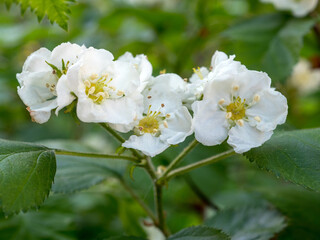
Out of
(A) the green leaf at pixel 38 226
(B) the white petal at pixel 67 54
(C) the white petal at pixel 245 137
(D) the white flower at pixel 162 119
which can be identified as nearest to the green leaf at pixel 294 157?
(C) the white petal at pixel 245 137

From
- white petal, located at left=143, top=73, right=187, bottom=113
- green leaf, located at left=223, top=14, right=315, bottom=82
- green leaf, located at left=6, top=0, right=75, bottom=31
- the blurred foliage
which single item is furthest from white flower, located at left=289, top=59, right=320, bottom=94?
green leaf, located at left=6, top=0, right=75, bottom=31

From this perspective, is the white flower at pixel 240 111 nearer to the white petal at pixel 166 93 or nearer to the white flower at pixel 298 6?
the white petal at pixel 166 93

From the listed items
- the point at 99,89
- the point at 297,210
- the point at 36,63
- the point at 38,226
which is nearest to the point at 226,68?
the point at 99,89

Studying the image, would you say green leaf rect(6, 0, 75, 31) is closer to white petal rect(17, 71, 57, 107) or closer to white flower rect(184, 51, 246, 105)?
white petal rect(17, 71, 57, 107)

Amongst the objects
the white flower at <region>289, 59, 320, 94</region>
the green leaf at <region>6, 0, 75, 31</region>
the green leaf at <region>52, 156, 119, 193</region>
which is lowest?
the white flower at <region>289, 59, 320, 94</region>

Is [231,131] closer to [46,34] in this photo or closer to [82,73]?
[82,73]

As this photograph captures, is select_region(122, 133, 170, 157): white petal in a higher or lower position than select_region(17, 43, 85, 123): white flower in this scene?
lower

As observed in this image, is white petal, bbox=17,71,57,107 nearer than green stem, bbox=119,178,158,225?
Yes

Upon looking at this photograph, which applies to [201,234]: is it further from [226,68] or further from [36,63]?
[36,63]
